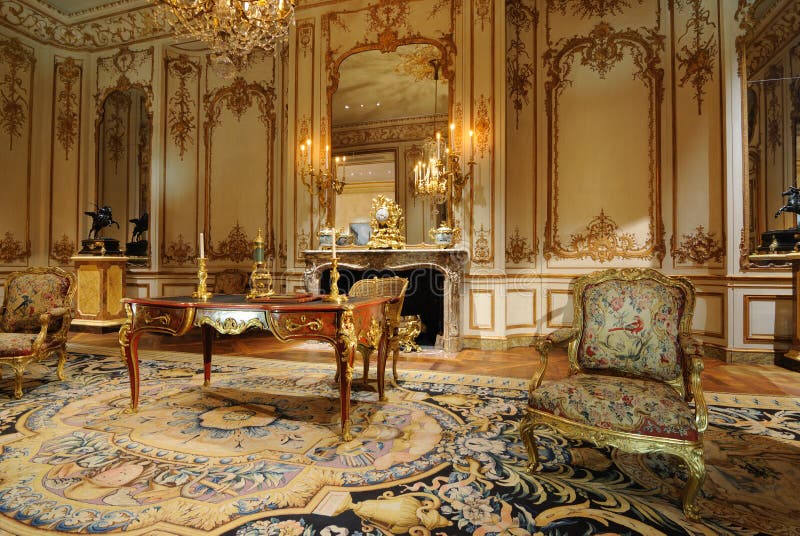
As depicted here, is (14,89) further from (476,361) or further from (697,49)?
(697,49)

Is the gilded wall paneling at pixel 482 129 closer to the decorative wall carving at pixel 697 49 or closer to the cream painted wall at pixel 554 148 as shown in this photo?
the cream painted wall at pixel 554 148

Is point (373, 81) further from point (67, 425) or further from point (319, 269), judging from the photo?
point (67, 425)

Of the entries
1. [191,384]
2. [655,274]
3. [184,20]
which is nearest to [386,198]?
[184,20]

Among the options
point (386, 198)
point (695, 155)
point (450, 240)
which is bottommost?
point (450, 240)

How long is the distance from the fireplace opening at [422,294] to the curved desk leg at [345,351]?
9.57ft

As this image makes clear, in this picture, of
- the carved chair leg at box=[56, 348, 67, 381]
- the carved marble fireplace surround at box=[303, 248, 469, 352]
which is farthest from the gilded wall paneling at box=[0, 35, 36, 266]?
the carved marble fireplace surround at box=[303, 248, 469, 352]

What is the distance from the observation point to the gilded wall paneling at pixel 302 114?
5.43 m

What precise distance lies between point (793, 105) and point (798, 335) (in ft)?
7.61

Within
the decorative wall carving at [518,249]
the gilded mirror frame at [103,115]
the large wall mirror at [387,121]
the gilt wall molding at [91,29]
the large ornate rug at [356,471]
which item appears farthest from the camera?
the gilded mirror frame at [103,115]

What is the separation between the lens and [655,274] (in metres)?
2.20

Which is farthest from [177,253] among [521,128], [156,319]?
[521,128]

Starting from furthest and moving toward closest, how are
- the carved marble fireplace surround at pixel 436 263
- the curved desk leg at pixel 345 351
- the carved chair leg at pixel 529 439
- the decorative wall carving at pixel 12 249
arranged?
the decorative wall carving at pixel 12 249 → the carved marble fireplace surround at pixel 436 263 → the curved desk leg at pixel 345 351 → the carved chair leg at pixel 529 439


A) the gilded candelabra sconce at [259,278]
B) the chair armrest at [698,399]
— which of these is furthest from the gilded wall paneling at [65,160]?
the chair armrest at [698,399]

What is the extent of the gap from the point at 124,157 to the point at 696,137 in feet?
26.4
